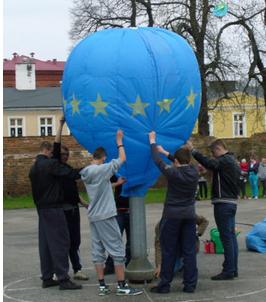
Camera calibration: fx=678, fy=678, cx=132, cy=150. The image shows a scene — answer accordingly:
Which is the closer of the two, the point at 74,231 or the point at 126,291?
the point at 126,291

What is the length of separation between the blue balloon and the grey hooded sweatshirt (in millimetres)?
372

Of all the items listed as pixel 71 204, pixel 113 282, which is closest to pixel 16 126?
pixel 71 204

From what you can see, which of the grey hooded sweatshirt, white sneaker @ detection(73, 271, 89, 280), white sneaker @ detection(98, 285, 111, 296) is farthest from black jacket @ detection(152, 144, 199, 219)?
white sneaker @ detection(73, 271, 89, 280)

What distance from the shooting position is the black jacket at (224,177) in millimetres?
8859

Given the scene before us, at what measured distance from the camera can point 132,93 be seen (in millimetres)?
7969

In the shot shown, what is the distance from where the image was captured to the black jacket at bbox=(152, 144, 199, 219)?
781cm

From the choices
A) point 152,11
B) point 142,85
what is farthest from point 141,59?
point 152,11

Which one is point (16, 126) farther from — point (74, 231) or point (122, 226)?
point (74, 231)

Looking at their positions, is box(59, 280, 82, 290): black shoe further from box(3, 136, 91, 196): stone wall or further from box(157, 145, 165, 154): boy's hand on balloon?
box(3, 136, 91, 196): stone wall

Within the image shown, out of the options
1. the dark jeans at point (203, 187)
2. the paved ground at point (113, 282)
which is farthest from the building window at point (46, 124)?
the paved ground at point (113, 282)

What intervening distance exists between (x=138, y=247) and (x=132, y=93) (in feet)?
6.56

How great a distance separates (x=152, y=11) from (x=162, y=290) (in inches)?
1154

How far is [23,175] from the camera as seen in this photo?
29484mm

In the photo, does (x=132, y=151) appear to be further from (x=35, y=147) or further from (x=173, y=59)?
(x=35, y=147)
